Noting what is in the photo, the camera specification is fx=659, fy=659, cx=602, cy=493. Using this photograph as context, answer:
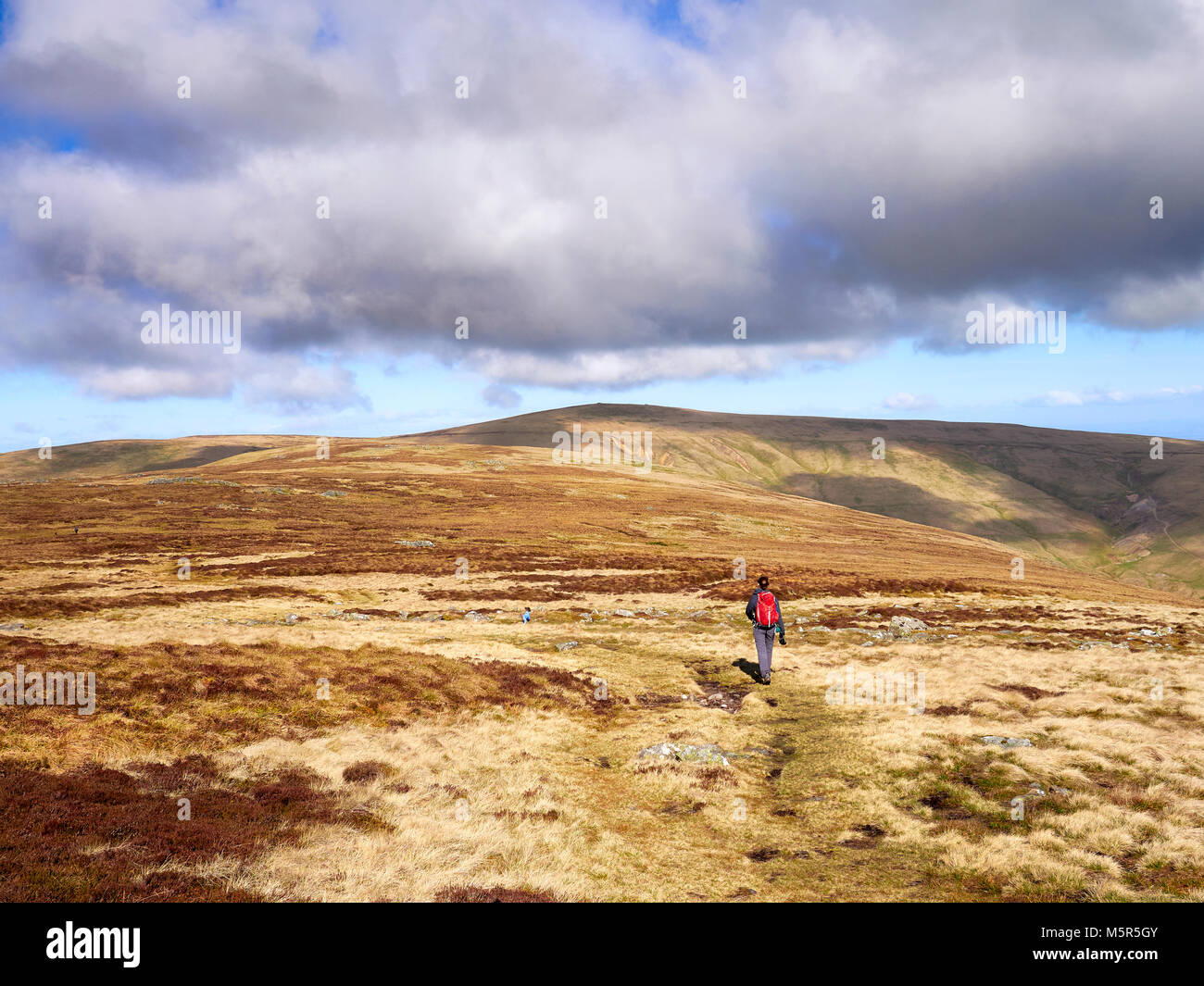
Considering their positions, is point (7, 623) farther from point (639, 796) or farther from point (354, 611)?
point (639, 796)

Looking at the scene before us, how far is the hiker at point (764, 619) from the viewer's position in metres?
26.2

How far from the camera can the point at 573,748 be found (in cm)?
2012

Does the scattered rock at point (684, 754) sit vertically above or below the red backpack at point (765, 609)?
below

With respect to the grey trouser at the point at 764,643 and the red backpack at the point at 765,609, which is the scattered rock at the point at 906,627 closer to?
the grey trouser at the point at 764,643

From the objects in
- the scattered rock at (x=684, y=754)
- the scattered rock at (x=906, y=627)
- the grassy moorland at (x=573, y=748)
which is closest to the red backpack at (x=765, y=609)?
the grassy moorland at (x=573, y=748)

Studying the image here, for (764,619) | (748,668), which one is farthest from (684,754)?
(748,668)

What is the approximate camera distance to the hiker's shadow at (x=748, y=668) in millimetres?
28859

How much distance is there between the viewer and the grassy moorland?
11.8 m

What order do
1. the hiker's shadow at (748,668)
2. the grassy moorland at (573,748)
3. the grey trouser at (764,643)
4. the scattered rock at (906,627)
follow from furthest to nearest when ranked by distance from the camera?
the scattered rock at (906,627), the hiker's shadow at (748,668), the grey trouser at (764,643), the grassy moorland at (573,748)

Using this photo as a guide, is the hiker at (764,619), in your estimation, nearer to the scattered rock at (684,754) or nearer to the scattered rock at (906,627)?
the scattered rock at (684,754)

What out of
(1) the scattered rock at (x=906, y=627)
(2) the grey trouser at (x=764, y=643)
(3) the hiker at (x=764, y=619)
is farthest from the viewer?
(1) the scattered rock at (x=906, y=627)

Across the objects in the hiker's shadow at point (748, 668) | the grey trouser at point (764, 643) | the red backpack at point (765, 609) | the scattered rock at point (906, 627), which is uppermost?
the red backpack at point (765, 609)

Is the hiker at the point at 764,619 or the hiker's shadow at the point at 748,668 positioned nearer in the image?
the hiker at the point at 764,619

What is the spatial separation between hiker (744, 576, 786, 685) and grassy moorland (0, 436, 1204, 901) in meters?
1.64
